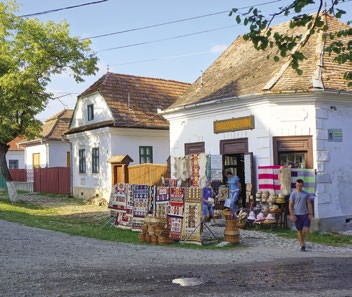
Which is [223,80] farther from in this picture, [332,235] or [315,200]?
[332,235]

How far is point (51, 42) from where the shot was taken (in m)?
21.7

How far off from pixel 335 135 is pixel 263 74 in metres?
3.26

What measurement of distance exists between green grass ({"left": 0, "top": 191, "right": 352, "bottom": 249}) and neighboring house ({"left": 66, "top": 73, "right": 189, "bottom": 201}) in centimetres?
170

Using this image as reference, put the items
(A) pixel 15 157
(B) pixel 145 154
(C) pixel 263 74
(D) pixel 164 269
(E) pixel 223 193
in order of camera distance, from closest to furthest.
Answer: (D) pixel 164 269
(C) pixel 263 74
(E) pixel 223 193
(B) pixel 145 154
(A) pixel 15 157

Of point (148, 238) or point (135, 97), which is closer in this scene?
point (148, 238)

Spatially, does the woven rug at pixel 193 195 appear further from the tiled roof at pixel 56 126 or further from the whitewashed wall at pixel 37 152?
the whitewashed wall at pixel 37 152

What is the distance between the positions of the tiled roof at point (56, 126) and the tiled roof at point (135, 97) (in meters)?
8.74

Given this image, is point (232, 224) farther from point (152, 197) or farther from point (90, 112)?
point (90, 112)

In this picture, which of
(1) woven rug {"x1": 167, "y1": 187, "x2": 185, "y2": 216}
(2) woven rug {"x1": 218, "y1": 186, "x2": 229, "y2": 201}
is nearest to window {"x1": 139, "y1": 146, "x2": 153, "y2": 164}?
(2) woven rug {"x1": 218, "y1": 186, "x2": 229, "y2": 201}

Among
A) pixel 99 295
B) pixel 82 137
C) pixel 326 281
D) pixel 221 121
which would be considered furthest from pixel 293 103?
pixel 82 137

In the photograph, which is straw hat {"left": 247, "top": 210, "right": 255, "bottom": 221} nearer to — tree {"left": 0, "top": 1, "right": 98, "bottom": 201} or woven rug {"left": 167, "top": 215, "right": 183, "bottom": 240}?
woven rug {"left": 167, "top": 215, "right": 183, "bottom": 240}

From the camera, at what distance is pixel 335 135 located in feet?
49.6

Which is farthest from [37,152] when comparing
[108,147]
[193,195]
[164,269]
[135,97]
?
[164,269]

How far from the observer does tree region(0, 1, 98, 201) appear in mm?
20922
